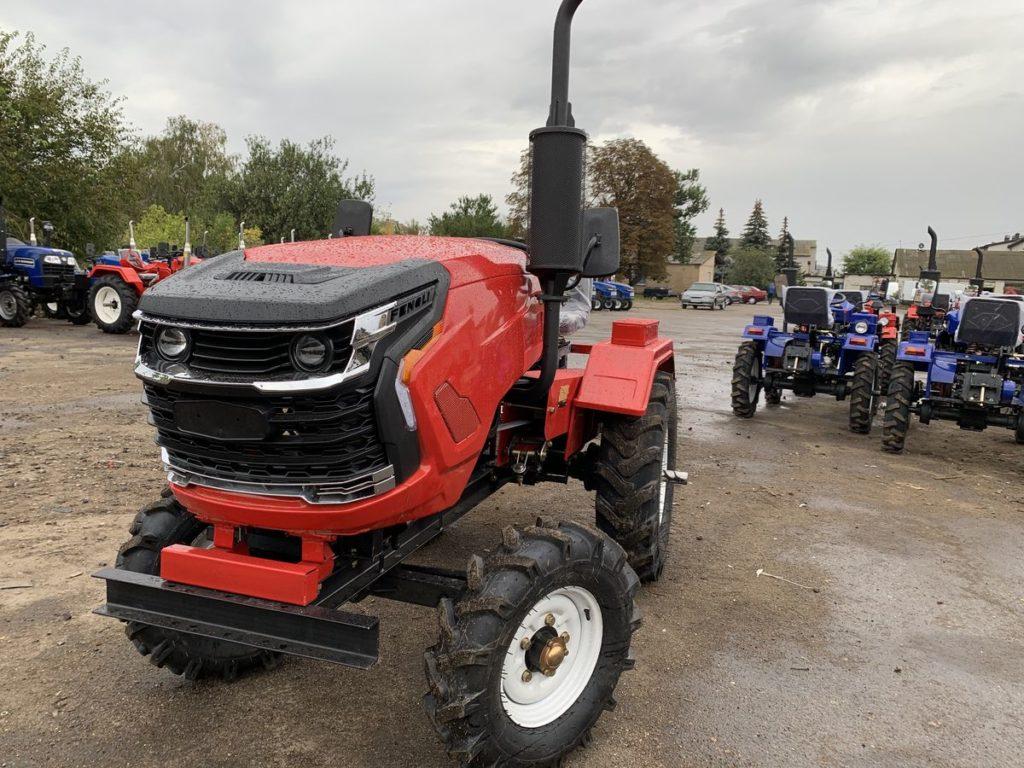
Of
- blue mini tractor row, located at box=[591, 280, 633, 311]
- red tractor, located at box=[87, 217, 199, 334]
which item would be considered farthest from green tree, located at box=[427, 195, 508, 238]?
red tractor, located at box=[87, 217, 199, 334]

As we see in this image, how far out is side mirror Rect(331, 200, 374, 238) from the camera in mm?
3723

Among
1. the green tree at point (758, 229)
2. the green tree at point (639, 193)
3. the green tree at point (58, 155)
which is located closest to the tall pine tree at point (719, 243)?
the green tree at point (758, 229)

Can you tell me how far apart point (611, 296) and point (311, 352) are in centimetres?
2936

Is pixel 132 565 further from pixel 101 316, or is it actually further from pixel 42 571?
pixel 101 316

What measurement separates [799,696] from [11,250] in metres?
17.5

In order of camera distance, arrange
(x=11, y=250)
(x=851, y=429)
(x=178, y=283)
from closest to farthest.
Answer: (x=178, y=283) → (x=851, y=429) → (x=11, y=250)

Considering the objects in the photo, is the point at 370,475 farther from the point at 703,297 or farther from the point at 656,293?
the point at 656,293

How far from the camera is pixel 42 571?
3.87m

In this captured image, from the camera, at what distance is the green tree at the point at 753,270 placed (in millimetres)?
64312

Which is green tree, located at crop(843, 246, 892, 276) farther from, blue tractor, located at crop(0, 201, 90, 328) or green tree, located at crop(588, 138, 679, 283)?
blue tractor, located at crop(0, 201, 90, 328)

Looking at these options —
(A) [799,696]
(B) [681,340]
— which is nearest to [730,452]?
(A) [799,696]

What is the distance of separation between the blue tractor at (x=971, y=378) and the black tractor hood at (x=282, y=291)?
6.44 meters

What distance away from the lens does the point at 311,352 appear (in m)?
2.13

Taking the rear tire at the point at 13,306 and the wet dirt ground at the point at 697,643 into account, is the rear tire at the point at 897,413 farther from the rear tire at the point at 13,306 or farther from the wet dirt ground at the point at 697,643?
the rear tire at the point at 13,306
